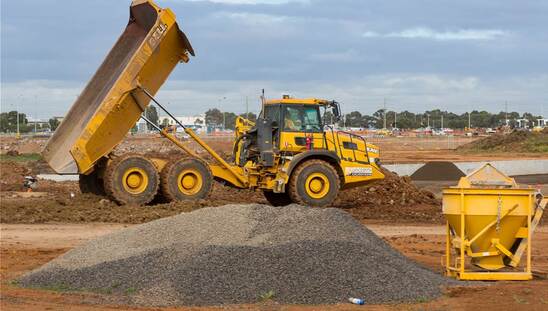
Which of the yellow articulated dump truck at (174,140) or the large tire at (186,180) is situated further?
the large tire at (186,180)

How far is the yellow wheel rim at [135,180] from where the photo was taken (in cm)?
2091

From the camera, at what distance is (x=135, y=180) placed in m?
21.0

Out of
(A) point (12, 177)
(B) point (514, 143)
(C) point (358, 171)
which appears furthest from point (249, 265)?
(B) point (514, 143)

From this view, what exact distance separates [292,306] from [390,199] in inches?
563

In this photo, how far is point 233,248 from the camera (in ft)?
38.6

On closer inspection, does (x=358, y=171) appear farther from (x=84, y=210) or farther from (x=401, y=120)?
(x=401, y=120)

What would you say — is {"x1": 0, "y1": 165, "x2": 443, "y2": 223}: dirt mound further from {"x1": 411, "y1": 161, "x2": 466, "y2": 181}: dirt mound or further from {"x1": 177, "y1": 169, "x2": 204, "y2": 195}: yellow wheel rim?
{"x1": 411, "y1": 161, "x2": 466, "y2": 181}: dirt mound

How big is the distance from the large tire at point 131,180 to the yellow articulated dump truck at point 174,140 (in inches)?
0.9

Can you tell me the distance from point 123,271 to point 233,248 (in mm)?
1473

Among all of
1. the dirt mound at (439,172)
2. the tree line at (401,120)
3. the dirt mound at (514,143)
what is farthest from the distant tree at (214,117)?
the dirt mound at (439,172)

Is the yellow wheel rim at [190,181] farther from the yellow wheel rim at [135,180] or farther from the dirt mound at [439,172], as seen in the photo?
the dirt mound at [439,172]

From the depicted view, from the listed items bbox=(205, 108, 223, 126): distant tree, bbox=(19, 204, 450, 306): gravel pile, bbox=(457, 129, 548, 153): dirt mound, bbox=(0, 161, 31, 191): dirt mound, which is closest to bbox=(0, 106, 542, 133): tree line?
bbox=(205, 108, 223, 126): distant tree

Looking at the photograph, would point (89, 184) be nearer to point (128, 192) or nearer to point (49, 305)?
point (128, 192)

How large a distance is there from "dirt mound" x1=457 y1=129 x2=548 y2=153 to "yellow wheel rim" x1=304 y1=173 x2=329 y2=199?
40686mm
